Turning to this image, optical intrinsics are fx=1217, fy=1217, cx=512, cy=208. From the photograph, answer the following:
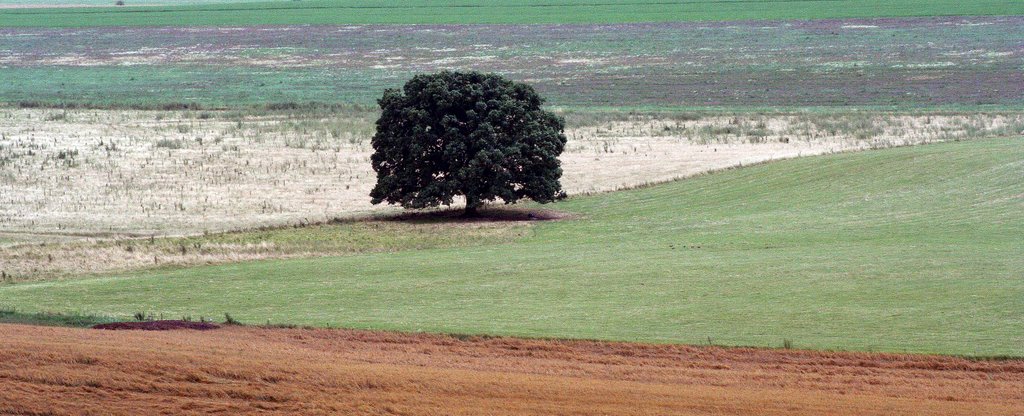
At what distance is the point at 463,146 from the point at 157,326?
821 inches

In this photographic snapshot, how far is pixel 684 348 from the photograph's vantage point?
23.1 m

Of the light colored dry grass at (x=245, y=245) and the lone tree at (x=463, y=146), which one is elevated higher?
the lone tree at (x=463, y=146)

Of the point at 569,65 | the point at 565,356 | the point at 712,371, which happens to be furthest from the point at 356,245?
the point at 569,65

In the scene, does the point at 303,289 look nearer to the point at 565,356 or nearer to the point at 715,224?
the point at 565,356

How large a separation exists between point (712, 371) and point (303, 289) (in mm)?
13313

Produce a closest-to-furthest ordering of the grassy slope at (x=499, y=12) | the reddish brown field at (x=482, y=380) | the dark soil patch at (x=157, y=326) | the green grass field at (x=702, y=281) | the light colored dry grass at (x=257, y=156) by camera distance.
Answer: the reddish brown field at (x=482, y=380)
the green grass field at (x=702, y=281)
the dark soil patch at (x=157, y=326)
the light colored dry grass at (x=257, y=156)
the grassy slope at (x=499, y=12)

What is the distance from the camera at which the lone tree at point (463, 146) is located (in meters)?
45.2

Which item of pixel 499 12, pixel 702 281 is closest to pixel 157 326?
pixel 702 281

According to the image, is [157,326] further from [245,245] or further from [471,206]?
[471,206]

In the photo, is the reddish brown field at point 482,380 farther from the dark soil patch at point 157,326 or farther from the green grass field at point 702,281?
the dark soil patch at point 157,326

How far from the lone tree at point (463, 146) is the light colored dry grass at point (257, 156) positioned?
3484 mm

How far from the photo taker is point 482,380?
66.0 ft

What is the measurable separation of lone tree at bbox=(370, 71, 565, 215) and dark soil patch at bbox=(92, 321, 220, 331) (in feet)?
63.7

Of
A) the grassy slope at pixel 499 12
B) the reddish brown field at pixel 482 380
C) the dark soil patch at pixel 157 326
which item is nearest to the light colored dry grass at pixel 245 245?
the dark soil patch at pixel 157 326
